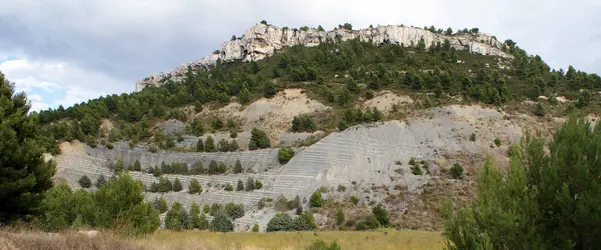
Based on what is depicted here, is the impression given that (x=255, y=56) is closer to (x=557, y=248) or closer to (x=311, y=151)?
(x=311, y=151)

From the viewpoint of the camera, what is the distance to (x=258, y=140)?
169 ft

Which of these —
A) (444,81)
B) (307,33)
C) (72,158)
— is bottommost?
(72,158)

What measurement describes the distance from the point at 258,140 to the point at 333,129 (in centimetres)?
996

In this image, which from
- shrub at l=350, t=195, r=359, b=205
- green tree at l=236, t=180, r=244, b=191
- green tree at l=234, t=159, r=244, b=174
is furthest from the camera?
green tree at l=234, t=159, r=244, b=174

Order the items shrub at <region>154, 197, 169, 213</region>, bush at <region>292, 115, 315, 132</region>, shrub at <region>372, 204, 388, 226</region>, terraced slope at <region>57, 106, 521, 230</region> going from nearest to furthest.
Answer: shrub at <region>372, 204, 388, 226</region> < shrub at <region>154, 197, 169, 213</region> < terraced slope at <region>57, 106, 521, 230</region> < bush at <region>292, 115, 315, 132</region>

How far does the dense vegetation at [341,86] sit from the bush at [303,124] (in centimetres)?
14

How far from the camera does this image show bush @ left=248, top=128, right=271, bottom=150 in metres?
51.2

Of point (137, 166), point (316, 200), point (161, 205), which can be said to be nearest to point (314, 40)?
point (137, 166)

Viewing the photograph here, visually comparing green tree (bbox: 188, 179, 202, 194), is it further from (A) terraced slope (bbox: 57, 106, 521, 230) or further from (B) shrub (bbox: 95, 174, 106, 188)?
(B) shrub (bbox: 95, 174, 106, 188)

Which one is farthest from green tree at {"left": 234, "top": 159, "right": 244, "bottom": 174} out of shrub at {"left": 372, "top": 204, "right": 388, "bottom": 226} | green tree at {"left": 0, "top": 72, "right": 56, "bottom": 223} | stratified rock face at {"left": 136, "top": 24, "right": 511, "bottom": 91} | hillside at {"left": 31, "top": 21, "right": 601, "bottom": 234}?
stratified rock face at {"left": 136, "top": 24, "right": 511, "bottom": 91}

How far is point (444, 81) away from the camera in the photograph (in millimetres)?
56062

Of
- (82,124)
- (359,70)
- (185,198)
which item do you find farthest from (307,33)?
(185,198)

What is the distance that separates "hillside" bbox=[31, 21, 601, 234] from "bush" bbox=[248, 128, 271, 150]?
179 mm

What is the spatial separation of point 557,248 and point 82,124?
204ft
